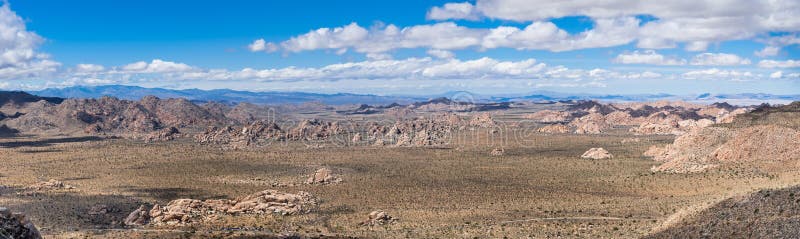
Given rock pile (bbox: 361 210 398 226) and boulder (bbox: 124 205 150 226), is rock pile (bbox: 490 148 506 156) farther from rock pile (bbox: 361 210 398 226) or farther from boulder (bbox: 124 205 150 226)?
boulder (bbox: 124 205 150 226)

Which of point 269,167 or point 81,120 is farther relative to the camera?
point 81,120

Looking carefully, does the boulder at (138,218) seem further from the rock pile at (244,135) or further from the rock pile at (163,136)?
the rock pile at (163,136)

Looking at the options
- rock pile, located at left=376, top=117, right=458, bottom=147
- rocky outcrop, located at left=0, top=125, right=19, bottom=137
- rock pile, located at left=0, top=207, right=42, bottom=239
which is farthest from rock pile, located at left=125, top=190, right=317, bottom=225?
rocky outcrop, located at left=0, top=125, right=19, bottom=137

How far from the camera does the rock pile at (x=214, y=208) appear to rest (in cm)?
5156

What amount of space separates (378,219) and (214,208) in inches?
628

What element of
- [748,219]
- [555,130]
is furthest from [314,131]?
[748,219]

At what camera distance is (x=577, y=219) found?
47906mm

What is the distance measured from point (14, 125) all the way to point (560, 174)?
7207 inches

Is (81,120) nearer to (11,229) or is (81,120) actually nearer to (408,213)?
(408,213)

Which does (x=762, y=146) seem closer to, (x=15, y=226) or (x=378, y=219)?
(x=378, y=219)

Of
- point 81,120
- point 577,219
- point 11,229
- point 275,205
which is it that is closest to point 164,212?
point 275,205

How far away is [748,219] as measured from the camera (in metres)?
31.5

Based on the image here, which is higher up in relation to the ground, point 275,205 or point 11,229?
point 11,229

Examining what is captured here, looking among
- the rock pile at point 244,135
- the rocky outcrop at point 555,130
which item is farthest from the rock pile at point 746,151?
the rock pile at point 244,135
